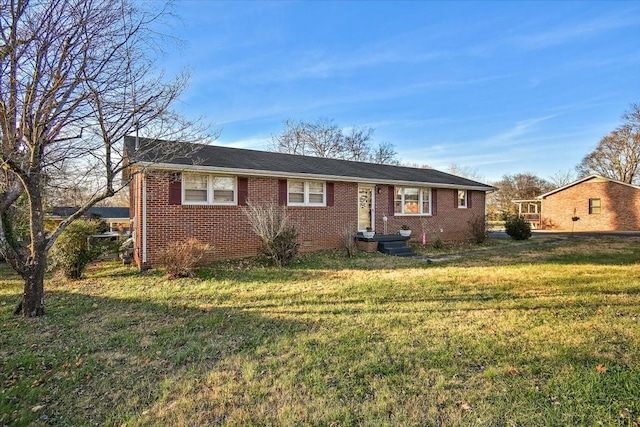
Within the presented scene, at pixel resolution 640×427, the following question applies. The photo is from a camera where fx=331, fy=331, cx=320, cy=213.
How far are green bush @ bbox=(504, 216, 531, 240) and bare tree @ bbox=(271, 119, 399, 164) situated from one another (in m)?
20.7

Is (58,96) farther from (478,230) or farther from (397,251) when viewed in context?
(478,230)

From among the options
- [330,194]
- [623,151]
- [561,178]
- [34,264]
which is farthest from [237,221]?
[561,178]

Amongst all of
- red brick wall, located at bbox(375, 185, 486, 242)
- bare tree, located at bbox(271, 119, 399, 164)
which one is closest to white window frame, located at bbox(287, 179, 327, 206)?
red brick wall, located at bbox(375, 185, 486, 242)

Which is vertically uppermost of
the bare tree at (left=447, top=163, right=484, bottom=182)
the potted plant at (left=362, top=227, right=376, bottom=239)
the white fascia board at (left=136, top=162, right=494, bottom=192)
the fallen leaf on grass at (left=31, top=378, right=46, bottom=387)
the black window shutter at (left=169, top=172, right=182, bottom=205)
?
the bare tree at (left=447, top=163, right=484, bottom=182)

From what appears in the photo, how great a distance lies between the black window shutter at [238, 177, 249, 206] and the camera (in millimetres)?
10910

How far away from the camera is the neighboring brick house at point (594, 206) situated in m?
23.9

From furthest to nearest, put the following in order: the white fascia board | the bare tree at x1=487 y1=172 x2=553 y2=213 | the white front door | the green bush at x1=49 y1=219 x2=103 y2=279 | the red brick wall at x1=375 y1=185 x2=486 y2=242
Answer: the bare tree at x1=487 y1=172 x2=553 y2=213, the red brick wall at x1=375 y1=185 x2=486 y2=242, the white front door, the white fascia board, the green bush at x1=49 y1=219 x2=103 y2=279

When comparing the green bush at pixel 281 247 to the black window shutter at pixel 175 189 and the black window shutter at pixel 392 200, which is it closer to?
the black window shutter at pixel 175 189

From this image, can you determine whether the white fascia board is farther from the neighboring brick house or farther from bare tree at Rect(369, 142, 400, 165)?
bare tree at Rect(369, 142, 400, 165)

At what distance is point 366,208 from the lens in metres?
14.1

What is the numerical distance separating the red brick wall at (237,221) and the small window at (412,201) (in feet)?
1.20

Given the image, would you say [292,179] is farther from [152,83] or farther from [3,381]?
[3,381]

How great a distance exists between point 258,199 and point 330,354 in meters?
7.96

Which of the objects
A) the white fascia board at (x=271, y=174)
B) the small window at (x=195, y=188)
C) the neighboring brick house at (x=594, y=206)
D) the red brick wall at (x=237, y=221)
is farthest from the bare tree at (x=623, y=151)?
the small window at (x=195, y=188)
